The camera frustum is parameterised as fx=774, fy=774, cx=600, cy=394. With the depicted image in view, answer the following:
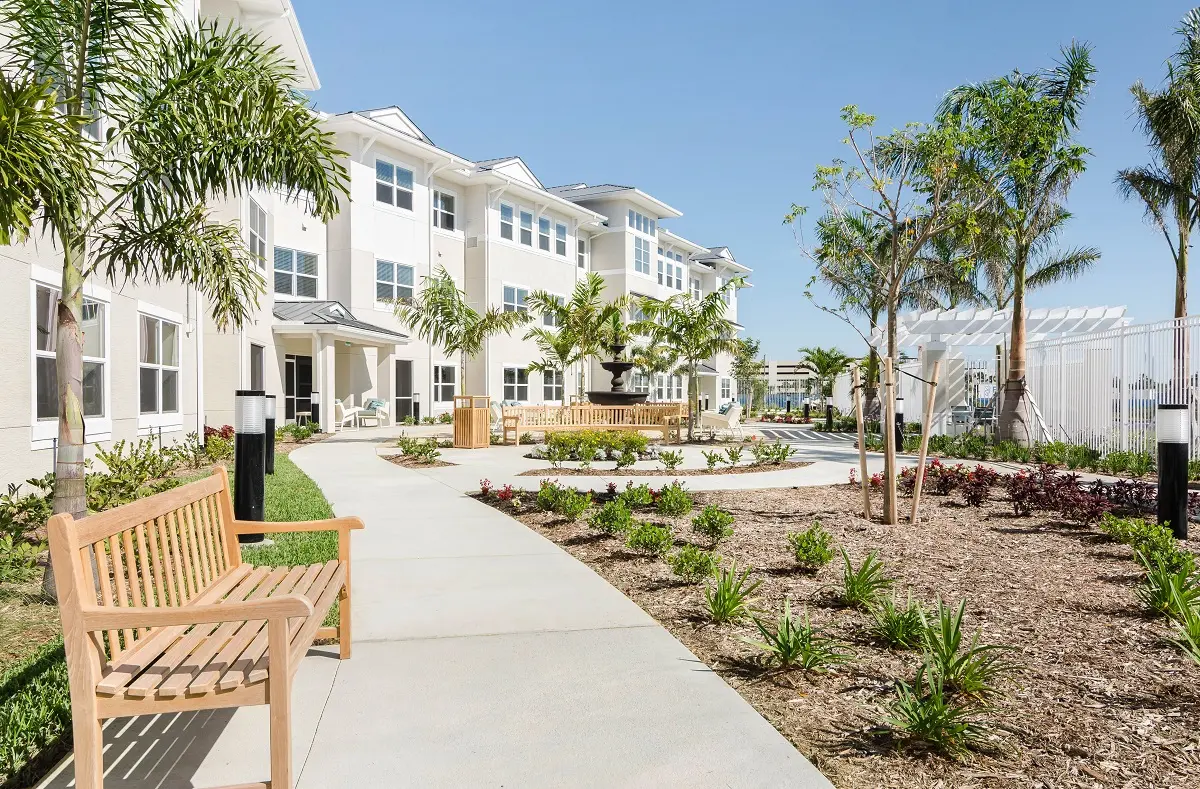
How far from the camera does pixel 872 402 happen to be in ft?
84.2

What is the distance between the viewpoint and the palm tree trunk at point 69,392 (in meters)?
4.77

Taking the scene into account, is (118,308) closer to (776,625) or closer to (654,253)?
(776,625)

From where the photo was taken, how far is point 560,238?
33.4 m

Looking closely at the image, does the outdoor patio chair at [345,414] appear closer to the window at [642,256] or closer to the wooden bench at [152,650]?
the window at [642,256]

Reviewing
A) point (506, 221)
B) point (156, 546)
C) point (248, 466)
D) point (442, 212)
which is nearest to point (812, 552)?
point (156, 546)

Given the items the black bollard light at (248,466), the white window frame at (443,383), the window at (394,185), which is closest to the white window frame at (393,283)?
the window at (394,185)

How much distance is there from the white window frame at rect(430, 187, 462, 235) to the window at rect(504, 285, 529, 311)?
113 inches

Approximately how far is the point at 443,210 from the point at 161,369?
55.9 feet

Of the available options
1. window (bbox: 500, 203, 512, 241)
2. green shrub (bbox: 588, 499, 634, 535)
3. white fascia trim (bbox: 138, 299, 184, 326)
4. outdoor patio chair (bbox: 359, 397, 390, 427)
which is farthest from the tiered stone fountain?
green shrub (bbox: 588, 499, 634, 535)

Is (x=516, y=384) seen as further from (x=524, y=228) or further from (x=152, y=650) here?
(x=152, y=650)

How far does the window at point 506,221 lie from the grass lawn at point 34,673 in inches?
942

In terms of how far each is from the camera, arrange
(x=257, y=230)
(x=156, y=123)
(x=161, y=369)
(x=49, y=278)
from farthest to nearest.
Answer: (x=257, y=230), (x=161, y=369), (x=49, y=278), (x=156, y=123)

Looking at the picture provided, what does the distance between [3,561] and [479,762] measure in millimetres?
4310

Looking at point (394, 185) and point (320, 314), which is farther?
point (394, 185)
